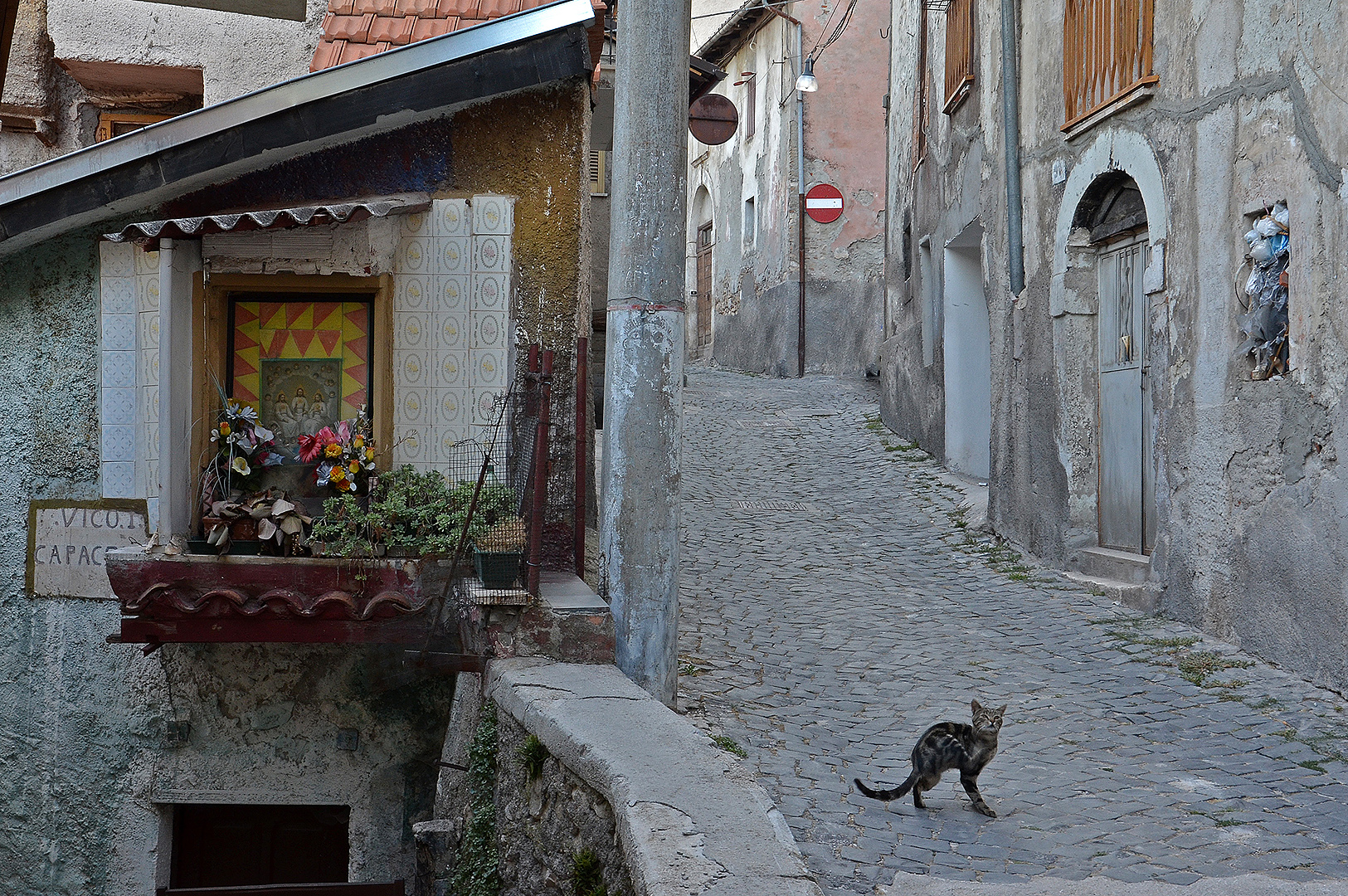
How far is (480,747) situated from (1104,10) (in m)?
6.55

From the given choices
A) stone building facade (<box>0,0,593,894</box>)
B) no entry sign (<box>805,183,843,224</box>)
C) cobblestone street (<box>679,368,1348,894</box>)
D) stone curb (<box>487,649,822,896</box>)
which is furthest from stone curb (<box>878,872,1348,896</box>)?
no entry sign (<box>805,183,843,224</box>)

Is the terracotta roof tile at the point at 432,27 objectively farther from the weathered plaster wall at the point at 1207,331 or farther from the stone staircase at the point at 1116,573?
the stone staircase at the point at 1116,573

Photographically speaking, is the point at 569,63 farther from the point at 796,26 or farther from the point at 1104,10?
the point at 796,26

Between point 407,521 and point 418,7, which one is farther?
point 418,7

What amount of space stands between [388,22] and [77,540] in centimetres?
394

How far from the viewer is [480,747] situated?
5.01m

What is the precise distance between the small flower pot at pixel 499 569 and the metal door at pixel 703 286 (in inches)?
826

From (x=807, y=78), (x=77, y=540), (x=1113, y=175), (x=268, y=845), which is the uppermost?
(x=807, y=78)

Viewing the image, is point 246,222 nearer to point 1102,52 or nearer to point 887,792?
point 887,792

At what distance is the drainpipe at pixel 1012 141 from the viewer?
9.41m

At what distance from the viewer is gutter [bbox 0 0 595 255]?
20.5ft

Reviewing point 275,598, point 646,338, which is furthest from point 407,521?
point 646,338

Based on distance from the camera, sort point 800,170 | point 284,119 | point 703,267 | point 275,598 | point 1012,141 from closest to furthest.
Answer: point 275,598 < point 284,119 < point 1012,141 < point 800,170 < point 703,267

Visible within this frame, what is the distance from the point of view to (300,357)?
22.2ft
